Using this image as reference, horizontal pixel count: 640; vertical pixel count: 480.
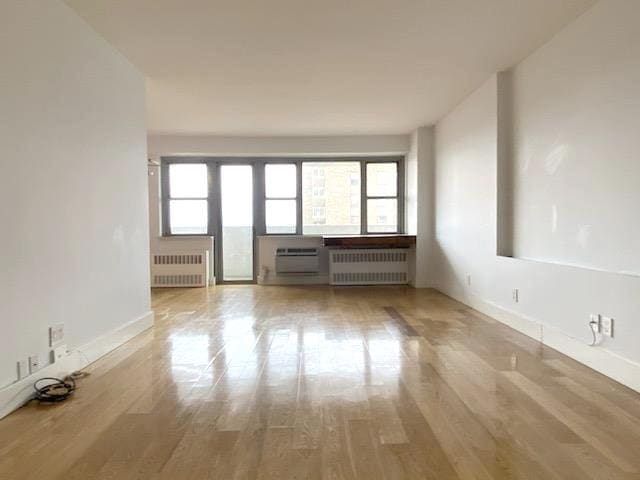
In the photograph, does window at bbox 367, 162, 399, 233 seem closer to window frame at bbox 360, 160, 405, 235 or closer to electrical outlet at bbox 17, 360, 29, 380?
window frame at bbox 360, 160, 405, 235

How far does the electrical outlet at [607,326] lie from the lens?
285 cm

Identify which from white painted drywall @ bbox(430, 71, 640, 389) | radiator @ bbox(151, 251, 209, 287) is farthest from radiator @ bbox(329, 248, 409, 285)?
radiator @ bbox(151, 251, 209, 287)

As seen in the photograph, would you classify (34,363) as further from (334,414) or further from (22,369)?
(334,414)

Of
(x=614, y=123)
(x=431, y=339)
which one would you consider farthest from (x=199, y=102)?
(x=614, y=123)

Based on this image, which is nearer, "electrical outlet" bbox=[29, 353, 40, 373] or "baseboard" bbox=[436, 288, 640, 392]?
"electrical outlet" bbox=[29, 353, 40, 373]

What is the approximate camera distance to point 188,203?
25.9 ft

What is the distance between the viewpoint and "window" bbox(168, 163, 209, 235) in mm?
7879

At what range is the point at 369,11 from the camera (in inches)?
122

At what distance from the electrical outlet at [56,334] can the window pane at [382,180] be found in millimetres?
5872

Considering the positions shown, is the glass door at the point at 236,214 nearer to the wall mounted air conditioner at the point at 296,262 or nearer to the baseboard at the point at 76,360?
the wall mounted air conditioner at the point at 296,262

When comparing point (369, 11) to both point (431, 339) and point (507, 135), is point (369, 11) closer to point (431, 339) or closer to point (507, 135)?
point (507, 135)

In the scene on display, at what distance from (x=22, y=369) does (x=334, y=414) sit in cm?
181

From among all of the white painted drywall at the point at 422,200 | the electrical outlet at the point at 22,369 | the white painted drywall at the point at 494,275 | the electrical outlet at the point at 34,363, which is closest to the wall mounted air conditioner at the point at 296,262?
the white painted drywall at the point at 422,200

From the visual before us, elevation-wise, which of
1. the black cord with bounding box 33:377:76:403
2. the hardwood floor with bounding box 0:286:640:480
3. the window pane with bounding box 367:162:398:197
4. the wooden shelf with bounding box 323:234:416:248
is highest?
the window pane with bounding box 367:162:398:197
